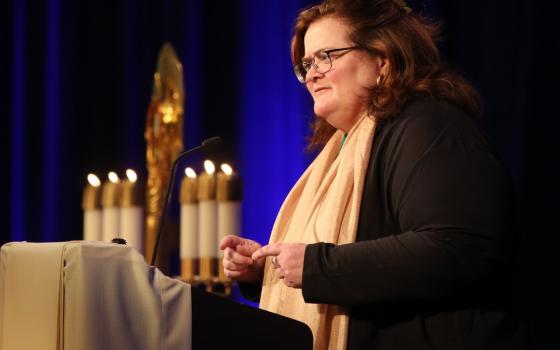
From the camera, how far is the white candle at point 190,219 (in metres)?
3.44

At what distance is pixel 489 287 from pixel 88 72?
3283mm

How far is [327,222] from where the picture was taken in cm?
186

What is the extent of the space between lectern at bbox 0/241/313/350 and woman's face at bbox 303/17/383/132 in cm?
64

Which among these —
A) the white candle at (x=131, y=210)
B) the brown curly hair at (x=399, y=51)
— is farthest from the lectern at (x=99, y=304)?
the white candle at (x=131, y=210)

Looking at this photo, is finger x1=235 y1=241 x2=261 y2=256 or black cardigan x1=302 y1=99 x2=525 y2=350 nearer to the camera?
black cardigan x1=302 y1=99 x2=525 y2=350

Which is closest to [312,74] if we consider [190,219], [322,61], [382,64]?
[322,61]

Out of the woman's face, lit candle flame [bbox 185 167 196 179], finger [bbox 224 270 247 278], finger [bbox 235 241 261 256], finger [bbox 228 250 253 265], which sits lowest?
finger [bbox 224 270 247 278]

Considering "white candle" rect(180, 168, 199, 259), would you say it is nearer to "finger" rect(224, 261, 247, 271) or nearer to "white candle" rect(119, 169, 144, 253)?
"white candle" rect(119, 169, 144, 253)

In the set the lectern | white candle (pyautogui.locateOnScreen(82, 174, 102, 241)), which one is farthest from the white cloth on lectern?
white candle (pyautogui.locateOnScreen(82, 174, 102, 241))

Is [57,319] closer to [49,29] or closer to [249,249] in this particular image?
[249,249]

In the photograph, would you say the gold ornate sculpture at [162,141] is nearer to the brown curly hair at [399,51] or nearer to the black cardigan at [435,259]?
the brown curly hair at [399,51]

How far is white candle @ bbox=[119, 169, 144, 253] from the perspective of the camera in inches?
143

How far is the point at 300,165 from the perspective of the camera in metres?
3.73

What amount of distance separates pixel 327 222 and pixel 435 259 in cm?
30
